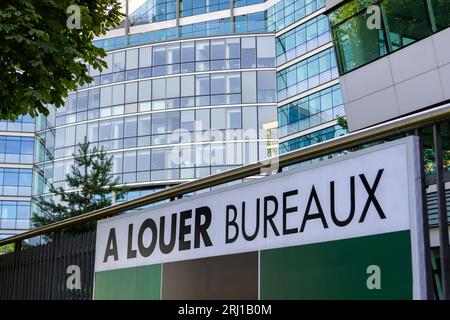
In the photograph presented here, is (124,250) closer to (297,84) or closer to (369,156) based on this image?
(369,156)

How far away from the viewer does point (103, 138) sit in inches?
2119

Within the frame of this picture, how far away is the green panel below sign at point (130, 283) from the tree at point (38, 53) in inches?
157

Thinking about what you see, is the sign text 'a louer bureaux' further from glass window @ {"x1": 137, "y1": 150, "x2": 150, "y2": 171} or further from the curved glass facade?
glass window @ {"x1": 137, "y1": 150, "x2": 150, "y2": 171}

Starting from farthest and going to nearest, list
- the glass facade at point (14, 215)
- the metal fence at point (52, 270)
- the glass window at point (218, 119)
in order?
1. the glass facade at point (14, 215)
2. the glass window at point (218, 119)
3. the metal fence at point (52, 270)

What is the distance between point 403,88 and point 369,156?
53.4 feet

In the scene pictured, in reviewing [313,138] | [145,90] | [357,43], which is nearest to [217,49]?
[145,90]

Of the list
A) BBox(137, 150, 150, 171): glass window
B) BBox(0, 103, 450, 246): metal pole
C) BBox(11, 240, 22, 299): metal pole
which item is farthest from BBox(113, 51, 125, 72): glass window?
BBox(0, 103, 450, 246): metal pole

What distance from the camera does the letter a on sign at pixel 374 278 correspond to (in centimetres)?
295

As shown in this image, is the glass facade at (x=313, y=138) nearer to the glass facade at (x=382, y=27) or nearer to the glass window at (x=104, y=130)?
the glass window at (x=104, y=130)

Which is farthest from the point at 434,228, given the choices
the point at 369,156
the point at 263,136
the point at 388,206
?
the point at 263,136

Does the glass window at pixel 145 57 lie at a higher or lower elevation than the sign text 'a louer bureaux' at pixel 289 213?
higher

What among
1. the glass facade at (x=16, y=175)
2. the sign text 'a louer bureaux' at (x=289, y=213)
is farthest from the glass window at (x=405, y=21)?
the glass facade at (x=16, y=175)

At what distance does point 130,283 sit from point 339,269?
214 centimetres

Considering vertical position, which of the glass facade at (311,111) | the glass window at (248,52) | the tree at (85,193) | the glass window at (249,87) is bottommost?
the tree at (85,193)
